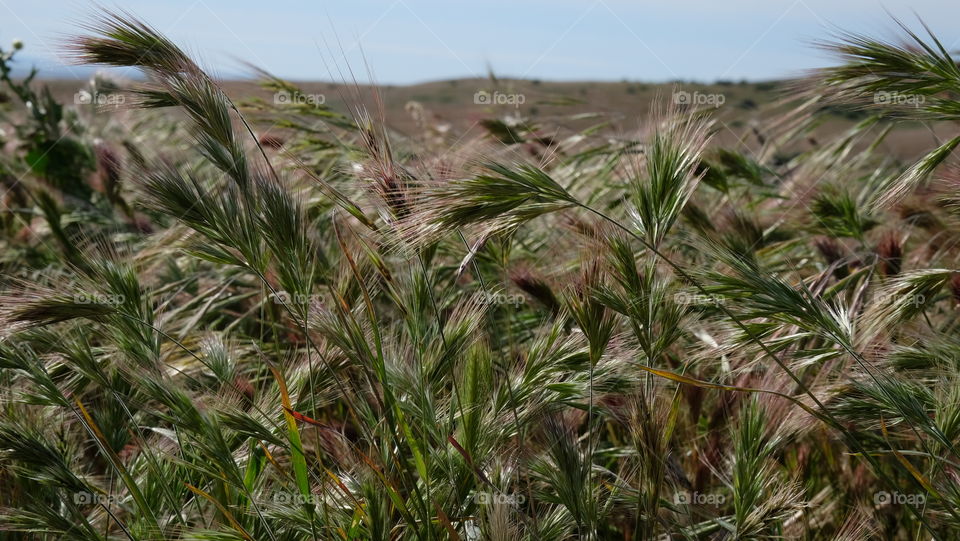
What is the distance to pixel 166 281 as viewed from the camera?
2986mm

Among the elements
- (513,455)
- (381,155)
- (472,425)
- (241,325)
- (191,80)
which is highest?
(191,80)

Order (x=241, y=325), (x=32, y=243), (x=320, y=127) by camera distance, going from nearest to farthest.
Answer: (x=241, y=325)
(x=320, y=127)
(x=32, y=243)

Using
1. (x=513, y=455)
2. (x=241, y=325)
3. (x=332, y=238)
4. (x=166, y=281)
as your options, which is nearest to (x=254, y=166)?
(x=513, y=455)

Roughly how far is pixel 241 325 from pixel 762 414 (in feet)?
6.13

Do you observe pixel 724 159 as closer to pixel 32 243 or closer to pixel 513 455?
pixel 513 455

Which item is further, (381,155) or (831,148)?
(831,148)

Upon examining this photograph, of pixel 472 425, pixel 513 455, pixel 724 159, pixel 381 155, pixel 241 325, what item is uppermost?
pixel 381 155

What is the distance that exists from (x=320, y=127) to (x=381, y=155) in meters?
1.54

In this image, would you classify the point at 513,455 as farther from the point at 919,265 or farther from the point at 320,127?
the point at 320,127

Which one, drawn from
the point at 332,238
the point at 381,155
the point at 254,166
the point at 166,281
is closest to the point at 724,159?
the point at 332,238

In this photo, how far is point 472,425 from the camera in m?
1.47

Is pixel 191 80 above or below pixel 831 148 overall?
above

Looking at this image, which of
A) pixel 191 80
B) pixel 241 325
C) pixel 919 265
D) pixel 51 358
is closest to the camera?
pixel 191 80

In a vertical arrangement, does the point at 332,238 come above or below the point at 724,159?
below
